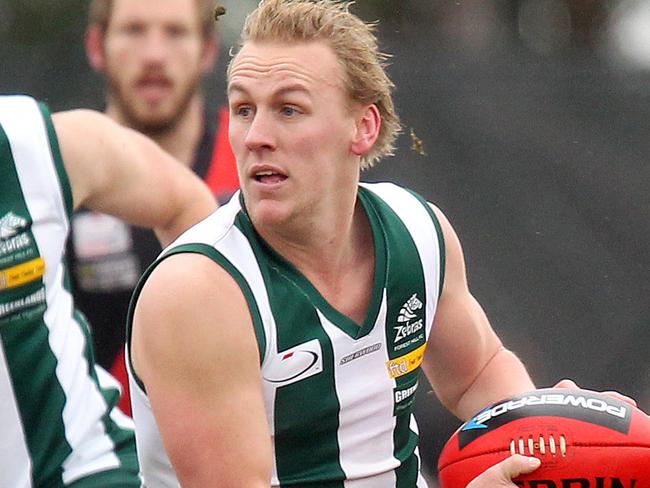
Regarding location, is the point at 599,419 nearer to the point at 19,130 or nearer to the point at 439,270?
the point at 439,270

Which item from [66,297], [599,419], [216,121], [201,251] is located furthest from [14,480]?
[216,121]

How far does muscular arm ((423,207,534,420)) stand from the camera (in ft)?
11.8

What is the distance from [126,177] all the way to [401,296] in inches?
31.0

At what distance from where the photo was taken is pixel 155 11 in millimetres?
5469

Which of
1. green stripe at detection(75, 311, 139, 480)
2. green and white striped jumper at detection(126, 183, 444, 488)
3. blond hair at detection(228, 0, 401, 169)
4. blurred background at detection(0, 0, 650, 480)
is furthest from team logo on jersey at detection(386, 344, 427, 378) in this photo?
blurred background at detection(0, 0, 650, 480)

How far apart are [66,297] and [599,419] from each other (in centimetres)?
A: 134

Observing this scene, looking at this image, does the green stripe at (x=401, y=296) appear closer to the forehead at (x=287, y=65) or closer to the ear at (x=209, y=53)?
the forehead at (x=287, y=65)

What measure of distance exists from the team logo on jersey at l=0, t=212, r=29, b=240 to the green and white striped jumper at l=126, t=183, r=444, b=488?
43 cm

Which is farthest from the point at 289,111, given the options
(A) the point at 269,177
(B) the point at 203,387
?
(B) the point at 203,387

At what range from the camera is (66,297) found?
3551 millimetres

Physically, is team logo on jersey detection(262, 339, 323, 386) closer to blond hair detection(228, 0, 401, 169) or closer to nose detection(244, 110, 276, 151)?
nose detection(244, 110, 276, 151)

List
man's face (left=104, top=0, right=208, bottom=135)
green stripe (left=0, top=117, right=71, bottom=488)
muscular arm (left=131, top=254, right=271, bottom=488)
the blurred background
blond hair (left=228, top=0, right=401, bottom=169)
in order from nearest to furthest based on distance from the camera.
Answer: muscular arm (left=131, top=254, right=271, bottom=488) → blond hair (left=228, top=0, right=401, bottom=169) → green stripe (left=0, top=117, right=71, bottom=488) → the blurred background → man's face (left=104, top=0, right=208, bottom=135)

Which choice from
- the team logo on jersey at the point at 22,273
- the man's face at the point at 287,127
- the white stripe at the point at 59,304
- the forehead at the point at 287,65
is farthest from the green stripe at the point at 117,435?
the forehead at the point at 287,65

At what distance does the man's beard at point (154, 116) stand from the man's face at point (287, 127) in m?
2.29
